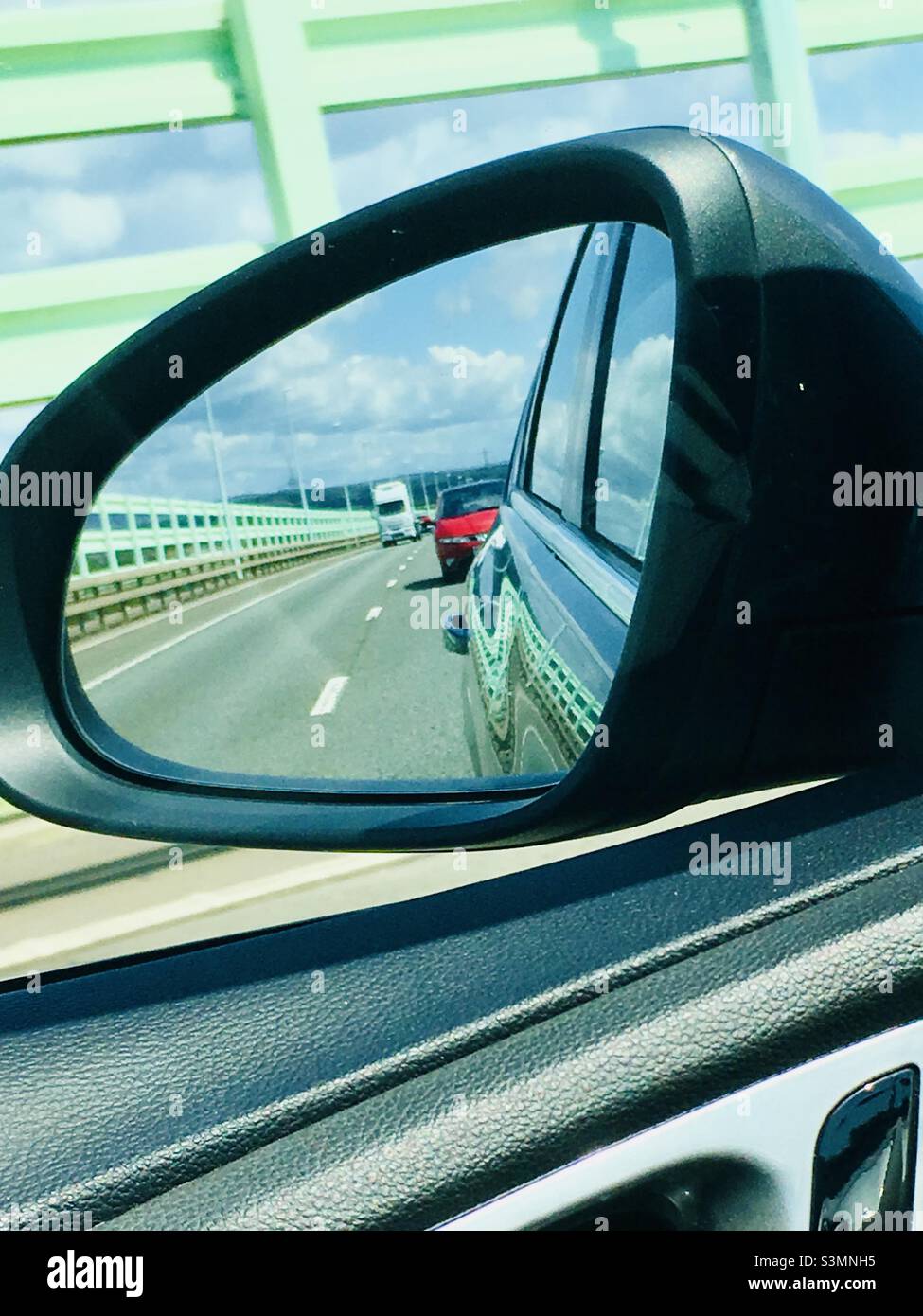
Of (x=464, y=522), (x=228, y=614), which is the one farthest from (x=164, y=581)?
A: (x=464, y=522)

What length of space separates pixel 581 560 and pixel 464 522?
592 mm

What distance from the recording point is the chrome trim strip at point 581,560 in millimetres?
1351

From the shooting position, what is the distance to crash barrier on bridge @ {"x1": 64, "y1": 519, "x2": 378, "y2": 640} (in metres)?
1.52

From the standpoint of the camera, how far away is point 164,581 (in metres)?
2.52

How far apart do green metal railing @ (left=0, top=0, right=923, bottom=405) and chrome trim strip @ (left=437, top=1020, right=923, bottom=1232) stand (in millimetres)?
6817

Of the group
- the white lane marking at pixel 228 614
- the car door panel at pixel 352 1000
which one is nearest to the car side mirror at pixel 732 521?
the car door panel at pixel 352 1000

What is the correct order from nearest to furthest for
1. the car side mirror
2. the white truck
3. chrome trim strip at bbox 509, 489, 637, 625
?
the car side mirror < chrome trim strip at bbox 509, 489, 637, 625 < the white truck

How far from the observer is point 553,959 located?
3.10ft

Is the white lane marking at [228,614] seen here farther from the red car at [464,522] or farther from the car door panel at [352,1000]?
the car door panel at [352,1000]

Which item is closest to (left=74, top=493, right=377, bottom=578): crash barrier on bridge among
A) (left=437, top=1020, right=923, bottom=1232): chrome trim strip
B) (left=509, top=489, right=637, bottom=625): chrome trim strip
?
(left=509, top=489, right=637, bottom=625): chrome trim strip

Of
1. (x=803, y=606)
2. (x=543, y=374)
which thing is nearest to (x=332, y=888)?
(x=543, y=374)

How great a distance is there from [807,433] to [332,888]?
4.20 meters

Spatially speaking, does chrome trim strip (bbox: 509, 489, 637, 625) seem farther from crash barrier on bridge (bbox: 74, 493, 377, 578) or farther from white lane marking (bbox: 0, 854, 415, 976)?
white lane marking (bbox: 0, 854, 415, 976)

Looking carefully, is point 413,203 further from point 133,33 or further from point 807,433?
point 133,33
